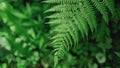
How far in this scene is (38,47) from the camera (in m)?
2.73

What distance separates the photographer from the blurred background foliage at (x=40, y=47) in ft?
8.36

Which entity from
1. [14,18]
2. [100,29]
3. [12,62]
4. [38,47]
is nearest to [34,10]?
[14,18]

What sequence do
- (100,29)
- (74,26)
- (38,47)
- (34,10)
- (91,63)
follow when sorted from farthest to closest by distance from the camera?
(34,10) < (38,47) < (91,63) < (100,29) < (74,26)

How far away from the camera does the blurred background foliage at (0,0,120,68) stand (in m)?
2.55

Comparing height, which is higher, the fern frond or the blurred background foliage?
the fern frond

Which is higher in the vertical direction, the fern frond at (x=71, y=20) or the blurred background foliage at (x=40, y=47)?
the fern frond at (x=71, y=20)

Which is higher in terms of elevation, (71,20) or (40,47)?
(71,20)

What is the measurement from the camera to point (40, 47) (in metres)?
2.68

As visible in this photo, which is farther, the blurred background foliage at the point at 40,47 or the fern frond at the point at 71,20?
the blurred background foliage at the point at 40,47

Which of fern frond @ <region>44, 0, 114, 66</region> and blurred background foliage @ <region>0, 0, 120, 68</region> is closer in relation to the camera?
fern frond @ <region>44, 0, 114, 66</region>

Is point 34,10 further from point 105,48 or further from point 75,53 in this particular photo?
point 105,48

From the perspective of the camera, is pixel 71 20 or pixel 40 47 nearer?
pixel 71 20

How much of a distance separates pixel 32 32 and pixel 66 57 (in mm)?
494

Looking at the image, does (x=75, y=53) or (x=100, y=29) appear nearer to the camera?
(x=100, y=29)
